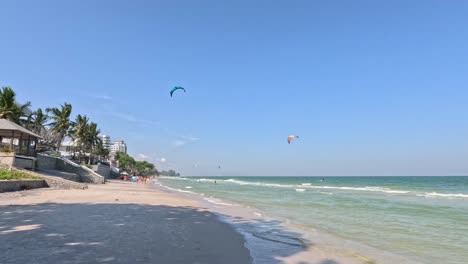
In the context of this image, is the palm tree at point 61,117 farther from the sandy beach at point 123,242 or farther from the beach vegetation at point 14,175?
the sandy beach at point 123,242

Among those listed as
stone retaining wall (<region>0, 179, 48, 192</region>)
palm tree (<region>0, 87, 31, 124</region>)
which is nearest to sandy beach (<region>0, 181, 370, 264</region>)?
stone retaining wall (<region>0, 179, 48, 192</region>)

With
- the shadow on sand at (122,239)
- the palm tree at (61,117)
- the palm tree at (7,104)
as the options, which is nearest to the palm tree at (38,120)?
the palm tree at (61,117)

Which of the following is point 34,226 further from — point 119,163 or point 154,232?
point 119,163

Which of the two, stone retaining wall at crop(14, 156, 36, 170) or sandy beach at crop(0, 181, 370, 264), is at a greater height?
stone retaining wall at crop(14, 156, 36, 170)

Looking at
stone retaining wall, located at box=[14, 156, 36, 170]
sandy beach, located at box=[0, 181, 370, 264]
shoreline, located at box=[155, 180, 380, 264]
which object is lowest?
shoreline, located at box=[155, 180, 380, 264]

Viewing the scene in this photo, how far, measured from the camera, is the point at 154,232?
9883 millimetres

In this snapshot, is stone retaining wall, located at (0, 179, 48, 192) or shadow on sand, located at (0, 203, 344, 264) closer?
shadow on sand, located at (0, 203, 344, 264)

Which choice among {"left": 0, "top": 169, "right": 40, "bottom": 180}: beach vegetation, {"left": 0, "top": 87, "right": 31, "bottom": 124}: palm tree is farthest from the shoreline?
{"left": 0, "top": 87, "right": 31, "bottom": 124}: palm tree

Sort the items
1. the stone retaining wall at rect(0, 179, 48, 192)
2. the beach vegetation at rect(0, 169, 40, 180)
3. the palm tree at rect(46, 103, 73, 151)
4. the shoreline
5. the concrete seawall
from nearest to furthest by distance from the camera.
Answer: the shoreline → the stone retaining wall at rect(0, 179, 48, 192) → the beach vegetation at rect(0, 169, 40, 180) → the concrete seawall → the palm tree at rect(46, 103, 73, 151)

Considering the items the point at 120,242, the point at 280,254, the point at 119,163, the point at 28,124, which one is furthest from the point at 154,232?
the point at 119,163

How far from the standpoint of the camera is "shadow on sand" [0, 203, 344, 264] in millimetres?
→ 6859

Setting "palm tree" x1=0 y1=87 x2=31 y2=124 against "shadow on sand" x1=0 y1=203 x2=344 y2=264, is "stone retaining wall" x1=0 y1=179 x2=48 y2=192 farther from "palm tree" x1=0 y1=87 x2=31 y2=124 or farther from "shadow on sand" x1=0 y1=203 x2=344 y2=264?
"palm tree" x1=0 y1=87 x2=31 y2=124

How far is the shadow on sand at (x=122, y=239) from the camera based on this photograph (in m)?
6.86

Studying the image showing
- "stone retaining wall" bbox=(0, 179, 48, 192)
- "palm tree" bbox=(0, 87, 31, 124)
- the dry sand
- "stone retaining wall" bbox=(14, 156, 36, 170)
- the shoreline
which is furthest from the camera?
"palm tree" bbox=(0, 87, 31, 124)
